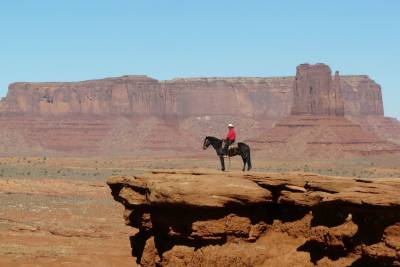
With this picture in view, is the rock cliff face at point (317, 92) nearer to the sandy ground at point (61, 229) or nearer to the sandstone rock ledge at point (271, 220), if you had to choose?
the sandy ground at point (61, 229)

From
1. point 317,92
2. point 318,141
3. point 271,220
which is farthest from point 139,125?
point 271,220

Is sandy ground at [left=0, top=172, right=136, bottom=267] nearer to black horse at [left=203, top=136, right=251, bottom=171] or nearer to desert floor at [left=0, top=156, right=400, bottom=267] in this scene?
desert floor at [left=0, top=156, right=400, bottom=267]

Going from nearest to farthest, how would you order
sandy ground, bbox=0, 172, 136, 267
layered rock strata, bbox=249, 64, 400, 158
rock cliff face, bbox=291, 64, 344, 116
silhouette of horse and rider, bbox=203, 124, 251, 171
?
silhouette of horse and rider, bbox=203, 124, 251, 171, sandy ground, bbox=0, 172, 136, 267, layered rock strata, bbox=249, 64, 400, 158, rock cliff face, bbox=291, 64, 344, 116

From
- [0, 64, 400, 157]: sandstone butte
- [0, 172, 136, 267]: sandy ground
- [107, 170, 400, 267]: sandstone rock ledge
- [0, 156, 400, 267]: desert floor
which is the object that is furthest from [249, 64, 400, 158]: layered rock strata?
[107, 170, 400, 267]: sandstone rock ledge

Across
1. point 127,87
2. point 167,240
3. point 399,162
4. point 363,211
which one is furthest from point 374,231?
point 127,87

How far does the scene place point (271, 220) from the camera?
755 inches

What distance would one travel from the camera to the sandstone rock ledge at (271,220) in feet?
53.6

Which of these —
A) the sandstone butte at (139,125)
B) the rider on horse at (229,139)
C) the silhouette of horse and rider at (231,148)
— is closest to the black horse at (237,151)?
the silhouette of horse and rider at (231,148)

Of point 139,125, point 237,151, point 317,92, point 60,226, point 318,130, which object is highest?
point 317,92

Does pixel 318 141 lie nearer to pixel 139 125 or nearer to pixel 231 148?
pixel 139 125

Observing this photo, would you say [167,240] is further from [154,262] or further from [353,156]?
[353,156]

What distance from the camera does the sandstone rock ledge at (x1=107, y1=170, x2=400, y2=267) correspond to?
1634 centimetres

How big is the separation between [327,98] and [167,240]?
130 metres

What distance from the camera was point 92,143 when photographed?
183750 mm
